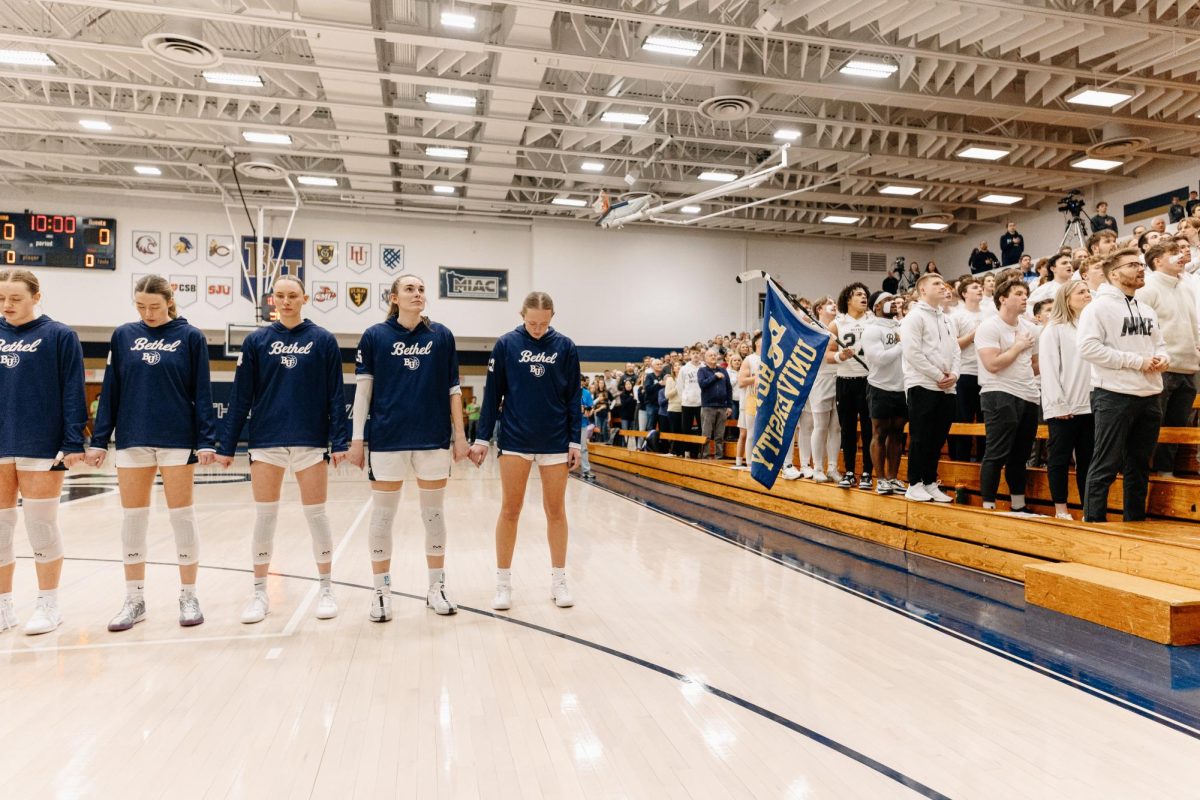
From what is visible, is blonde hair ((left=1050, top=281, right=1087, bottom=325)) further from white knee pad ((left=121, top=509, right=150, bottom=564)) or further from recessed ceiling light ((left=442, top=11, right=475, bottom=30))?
recessed ceiling light ((left=442, top=11, right=475, bottom=30))

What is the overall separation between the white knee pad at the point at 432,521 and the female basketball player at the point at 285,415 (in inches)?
20.1

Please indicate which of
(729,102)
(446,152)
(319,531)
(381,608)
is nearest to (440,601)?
(381,608)

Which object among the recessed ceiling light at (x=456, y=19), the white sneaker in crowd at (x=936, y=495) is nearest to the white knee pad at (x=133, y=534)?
the white sneaker in crowd at (x=936, y=495)

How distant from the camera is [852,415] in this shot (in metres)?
6.32

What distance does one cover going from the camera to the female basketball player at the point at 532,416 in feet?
13.0

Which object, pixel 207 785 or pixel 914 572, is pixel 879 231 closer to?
pixel 914 572

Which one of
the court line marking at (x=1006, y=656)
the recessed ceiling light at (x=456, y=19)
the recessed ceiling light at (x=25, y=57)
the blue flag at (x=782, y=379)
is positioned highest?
the recessed ceiling light at (x=25, y=57)

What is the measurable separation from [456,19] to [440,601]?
864cm

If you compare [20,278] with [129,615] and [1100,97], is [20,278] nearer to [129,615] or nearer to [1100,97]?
[129,615]

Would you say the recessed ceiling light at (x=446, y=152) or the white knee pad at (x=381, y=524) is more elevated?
the recessed ceiling light at (x=446, y=152)

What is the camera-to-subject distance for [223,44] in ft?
37.2

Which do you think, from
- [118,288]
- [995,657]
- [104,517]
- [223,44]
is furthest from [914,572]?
[118,288]

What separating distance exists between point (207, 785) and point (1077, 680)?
3279 millimetres

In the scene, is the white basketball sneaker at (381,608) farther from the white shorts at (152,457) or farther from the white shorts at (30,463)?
the white shorts at (30,463)
